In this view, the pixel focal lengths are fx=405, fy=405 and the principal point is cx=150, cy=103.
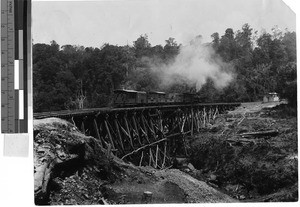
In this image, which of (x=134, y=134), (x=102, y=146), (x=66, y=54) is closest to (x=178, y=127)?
(x=134, y=134)

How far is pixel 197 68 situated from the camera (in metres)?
5.56

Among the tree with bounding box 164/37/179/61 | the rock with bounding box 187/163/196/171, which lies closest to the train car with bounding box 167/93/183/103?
the tree with bounding box 164/37/179/61

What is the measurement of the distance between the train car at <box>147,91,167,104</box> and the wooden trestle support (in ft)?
0.52

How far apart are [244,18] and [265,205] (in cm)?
237

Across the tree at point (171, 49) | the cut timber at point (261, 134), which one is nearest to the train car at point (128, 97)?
the tree at point (171, 49)

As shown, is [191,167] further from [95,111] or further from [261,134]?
[95,111]

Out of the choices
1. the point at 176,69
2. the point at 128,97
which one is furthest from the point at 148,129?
the point at 176,69

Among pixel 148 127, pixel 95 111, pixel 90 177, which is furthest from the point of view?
pixel 148 127

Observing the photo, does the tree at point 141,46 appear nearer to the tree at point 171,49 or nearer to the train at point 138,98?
the tree at point 171,49

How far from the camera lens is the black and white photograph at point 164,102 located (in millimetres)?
5078

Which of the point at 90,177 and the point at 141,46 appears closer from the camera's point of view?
the point at 90,177

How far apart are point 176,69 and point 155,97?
1.60ft

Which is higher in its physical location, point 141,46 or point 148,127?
point 141,46

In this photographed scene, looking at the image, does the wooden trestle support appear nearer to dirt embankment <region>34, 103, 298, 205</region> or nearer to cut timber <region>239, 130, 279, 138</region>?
dirt embankment <region>34, 103, 298, 205</region>
